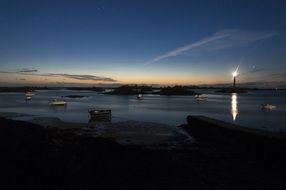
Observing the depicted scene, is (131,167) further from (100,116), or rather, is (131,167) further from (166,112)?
(166,112)

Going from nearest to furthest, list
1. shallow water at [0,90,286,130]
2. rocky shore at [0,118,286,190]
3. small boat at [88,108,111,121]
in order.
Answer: rocky shore at [0,118,286,190] → small boat at [88,108,111,121] → shallow water at [0,90,286,130]

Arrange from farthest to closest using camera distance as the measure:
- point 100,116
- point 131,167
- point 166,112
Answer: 1. point 166,112
2. point 100,116
3. point 131,167

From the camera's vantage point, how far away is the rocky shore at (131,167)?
38.4 feet

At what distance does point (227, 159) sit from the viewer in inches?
671

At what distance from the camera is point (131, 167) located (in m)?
14.3

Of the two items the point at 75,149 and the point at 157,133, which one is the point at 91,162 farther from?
the point at 157,133

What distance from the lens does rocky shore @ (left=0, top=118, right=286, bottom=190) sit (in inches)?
461

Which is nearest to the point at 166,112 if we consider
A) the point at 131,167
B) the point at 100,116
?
the point at 100,116

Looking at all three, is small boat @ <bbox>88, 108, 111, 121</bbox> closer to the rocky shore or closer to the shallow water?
the shallow water

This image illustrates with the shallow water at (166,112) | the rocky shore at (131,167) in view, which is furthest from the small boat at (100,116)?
the rocky shore at (131,167)

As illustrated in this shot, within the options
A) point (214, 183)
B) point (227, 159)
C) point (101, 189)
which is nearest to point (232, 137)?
point (227, 159)

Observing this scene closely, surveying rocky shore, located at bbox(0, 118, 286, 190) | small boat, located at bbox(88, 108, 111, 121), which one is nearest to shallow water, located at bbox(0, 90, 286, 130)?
small boat, located at bbox(88, 108, 111, 121)

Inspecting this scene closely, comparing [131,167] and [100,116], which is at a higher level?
[131,167]

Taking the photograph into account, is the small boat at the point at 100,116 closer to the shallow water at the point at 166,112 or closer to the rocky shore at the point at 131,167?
the shallow water at the point at 166,112
